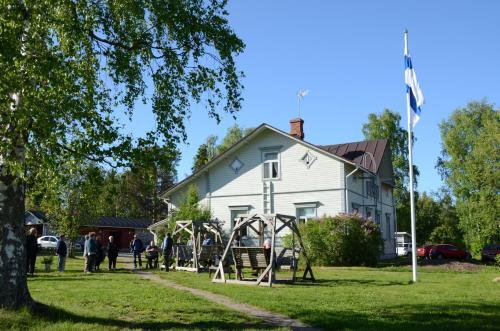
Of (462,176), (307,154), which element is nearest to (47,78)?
(307,154)

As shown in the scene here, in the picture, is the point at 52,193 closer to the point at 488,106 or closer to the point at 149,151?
the point at 149,151

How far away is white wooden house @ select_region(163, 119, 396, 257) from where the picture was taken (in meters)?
30.4

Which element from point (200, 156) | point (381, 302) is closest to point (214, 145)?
point (200, 156)

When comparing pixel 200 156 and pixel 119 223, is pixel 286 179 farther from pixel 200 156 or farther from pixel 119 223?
pixel 119 223

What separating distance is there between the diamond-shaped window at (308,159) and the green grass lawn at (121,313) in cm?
1839

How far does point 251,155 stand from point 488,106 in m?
30.0

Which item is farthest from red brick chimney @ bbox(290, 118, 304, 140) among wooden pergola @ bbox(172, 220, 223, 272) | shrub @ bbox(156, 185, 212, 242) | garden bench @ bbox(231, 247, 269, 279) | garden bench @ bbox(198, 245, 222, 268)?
garden bench @ bbox(231, 247, 269, 279)

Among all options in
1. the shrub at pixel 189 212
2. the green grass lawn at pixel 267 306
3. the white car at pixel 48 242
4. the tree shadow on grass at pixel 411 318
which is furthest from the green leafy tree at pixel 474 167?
the white car at pixel 48 242

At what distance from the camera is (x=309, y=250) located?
26.5 metres

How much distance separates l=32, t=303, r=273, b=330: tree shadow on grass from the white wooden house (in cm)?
2102

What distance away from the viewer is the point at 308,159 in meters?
31.0

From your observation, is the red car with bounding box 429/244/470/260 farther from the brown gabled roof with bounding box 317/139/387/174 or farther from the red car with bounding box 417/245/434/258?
the brown gabled roof with bounding box 317/139/387/174

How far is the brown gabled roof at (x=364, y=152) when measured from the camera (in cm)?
3416

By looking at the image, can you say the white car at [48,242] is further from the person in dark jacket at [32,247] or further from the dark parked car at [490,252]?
the dark parked car at [490,252]
